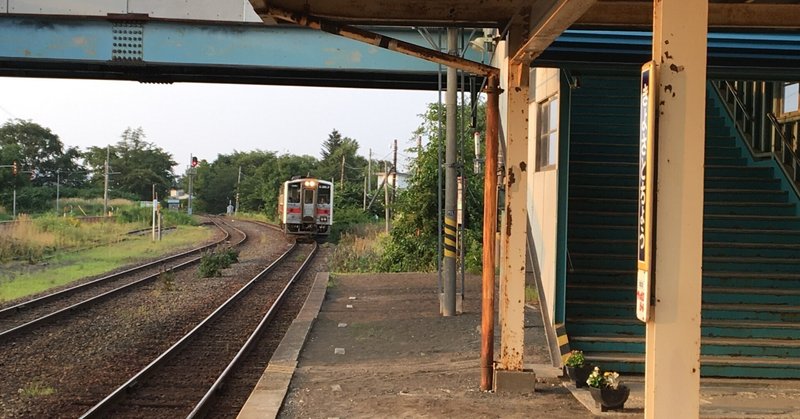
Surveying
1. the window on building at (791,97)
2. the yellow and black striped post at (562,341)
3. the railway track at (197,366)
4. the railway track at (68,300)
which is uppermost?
the window on building at (791,97)

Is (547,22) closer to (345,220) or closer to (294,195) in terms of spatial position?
(294,195)

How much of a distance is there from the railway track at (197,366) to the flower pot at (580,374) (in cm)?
359

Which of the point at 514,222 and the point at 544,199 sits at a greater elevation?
the point at 544,199

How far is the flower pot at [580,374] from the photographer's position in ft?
22.4

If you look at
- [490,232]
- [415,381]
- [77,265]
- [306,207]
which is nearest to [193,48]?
[490,232]

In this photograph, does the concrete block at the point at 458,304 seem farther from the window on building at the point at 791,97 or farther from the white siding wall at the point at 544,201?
the window on building at the point at 791,97

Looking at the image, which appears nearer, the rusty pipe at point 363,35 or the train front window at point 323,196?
the rusty pipe at point 363,35

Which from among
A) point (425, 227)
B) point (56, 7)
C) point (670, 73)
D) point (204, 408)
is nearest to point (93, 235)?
point (425, 227)

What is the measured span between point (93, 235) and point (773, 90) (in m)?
28.8

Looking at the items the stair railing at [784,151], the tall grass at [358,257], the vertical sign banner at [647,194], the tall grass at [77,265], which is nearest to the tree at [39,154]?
the tall grass at [77,265]

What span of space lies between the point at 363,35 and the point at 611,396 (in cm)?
383

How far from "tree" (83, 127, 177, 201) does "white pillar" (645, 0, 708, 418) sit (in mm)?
95504

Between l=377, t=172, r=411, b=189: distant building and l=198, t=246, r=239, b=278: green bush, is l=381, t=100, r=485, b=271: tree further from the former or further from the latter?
l=198, t=246, r=239, b=278: green bush

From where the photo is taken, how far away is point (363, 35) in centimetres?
641
